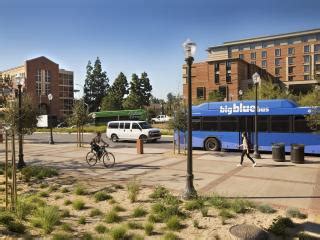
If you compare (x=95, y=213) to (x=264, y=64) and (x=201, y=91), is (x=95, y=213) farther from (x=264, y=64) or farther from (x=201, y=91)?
(x=264, y=64)

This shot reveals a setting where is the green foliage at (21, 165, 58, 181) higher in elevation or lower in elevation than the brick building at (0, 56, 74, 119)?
lower

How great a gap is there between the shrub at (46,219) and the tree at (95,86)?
94.2 metres

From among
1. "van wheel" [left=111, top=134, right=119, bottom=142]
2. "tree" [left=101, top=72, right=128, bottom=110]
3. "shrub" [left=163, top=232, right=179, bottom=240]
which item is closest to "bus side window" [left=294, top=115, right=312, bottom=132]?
"shrub" [left=163, top=232, right=179, bottom=240]

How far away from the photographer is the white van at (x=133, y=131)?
2983cm

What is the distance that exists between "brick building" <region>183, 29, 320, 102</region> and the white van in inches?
2128

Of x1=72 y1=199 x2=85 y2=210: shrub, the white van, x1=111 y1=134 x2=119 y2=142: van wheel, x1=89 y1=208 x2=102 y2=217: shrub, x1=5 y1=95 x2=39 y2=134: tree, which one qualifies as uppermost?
x1=5 y1=95 x2=39 y2=134: tree

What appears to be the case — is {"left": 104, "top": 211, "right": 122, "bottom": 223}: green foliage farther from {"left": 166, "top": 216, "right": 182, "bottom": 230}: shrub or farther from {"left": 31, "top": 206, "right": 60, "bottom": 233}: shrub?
{"left": 166, "top": 216, "right": 182, "bottom": 230}: shrub

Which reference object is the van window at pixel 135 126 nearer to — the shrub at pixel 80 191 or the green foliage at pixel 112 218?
the shrub at pixel 80 191

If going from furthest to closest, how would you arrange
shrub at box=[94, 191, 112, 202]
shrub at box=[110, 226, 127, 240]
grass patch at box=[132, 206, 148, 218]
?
shrub at box=[94, 191, 112, 202] < grass patch at box=[132, 206, 148, 218] < shrub at box=[110, 226, 127, 240]

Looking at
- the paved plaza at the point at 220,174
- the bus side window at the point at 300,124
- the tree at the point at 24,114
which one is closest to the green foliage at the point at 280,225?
the paved plaza at the point at 220,174

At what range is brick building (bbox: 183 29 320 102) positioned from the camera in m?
87.2

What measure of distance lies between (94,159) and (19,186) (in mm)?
5119

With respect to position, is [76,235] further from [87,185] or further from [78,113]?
[78,113]

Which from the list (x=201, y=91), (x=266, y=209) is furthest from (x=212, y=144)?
(x=201, y=91)
